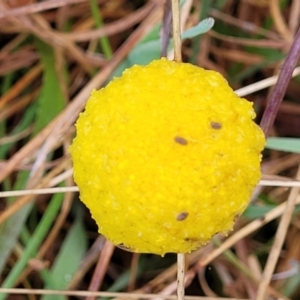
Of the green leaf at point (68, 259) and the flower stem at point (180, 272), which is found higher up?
the flower stem at point (180, 272)

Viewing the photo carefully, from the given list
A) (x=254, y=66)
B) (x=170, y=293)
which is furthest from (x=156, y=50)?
(x=170, y=293)

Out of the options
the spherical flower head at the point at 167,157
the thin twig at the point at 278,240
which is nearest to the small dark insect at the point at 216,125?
the spherical flower head at the point at 167,157

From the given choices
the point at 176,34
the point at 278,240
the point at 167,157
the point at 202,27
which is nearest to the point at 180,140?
the point at 167,157

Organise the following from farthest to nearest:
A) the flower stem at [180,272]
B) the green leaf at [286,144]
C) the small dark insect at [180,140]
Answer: the green leaf at [286,144] → the flower stem at [180,272] → the small dark insect at [180,140]

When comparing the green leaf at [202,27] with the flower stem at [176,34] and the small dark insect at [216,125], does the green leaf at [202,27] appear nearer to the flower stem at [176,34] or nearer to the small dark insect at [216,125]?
the flower stem at [176,34]

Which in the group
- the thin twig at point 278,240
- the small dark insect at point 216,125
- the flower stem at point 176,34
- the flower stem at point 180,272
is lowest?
the thin twig at point 278,240

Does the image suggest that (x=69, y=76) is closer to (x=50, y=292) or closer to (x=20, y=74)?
(x=20, y=74)

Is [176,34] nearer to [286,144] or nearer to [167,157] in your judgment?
[167,157]

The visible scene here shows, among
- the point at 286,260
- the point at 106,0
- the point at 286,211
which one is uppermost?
the point at 106,0
